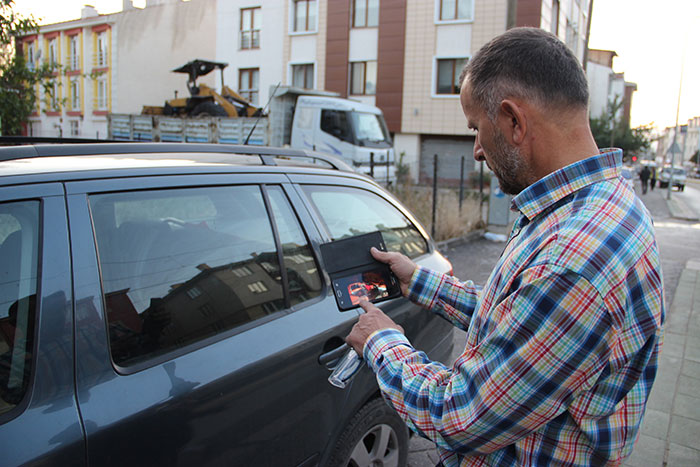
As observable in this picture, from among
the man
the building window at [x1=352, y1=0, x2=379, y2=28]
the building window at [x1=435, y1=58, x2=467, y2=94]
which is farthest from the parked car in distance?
the man

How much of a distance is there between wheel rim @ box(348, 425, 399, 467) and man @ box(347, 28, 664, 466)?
1025mm

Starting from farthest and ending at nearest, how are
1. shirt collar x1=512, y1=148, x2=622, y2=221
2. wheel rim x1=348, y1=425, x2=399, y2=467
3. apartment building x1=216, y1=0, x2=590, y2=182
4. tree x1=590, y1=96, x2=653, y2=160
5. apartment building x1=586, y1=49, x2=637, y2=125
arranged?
1. apartment building x1=586, y1=49, x2=637, y2=125
2. tree x1=590, y1=96, x2=653, y2=160
3. apartment building x1=216, y1=0, x2=590, y2=182
4. wheel rim x1=348, y1=425, x2=399, y2=467
5. shirt collar x1=512, y1=148, x2=622, y2=221

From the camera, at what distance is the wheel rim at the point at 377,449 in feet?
7.72

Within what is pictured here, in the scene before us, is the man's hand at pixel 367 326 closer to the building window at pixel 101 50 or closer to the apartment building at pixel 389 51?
the apartment building at pixel 389 51

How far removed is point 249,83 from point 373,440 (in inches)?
1117

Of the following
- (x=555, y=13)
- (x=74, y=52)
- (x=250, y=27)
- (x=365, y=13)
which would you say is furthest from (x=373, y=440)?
(x=74, y=52)

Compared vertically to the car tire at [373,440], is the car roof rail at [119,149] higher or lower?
higher

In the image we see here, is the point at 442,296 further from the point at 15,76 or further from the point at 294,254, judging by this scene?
the point at 15,76

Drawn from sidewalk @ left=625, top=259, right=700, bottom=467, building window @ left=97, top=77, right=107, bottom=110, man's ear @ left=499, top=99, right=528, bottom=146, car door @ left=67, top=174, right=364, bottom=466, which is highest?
building window @ left=97, top=77, right=107, bottom=110

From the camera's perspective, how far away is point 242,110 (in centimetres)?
1691

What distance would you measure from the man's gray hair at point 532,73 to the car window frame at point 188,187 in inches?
43.7

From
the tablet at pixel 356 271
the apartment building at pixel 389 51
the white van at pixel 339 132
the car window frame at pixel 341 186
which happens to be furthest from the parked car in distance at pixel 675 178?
the tablet at pixel 356 271

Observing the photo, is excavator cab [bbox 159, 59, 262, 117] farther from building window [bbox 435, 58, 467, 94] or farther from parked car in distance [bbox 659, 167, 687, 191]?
parked car in distance [bbox 659, 167, 687, 191]

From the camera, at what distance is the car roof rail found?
5.49ft
